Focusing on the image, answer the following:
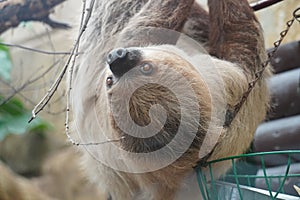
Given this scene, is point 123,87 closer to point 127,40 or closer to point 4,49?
point 127,40

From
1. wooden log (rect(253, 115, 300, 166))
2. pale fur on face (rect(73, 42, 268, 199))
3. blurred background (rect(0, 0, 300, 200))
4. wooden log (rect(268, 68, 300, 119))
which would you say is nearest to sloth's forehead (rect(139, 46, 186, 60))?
pale fur on face (rect(73, 42, 268, 199))

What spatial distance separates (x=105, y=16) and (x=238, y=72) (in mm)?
624

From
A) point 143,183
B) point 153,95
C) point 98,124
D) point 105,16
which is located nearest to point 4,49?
point 105,16

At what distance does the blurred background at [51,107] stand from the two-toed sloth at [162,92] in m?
0.24

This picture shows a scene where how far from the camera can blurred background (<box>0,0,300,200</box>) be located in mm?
2727

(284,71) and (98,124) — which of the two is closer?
(98,124)

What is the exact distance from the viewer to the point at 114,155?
5.57 feet

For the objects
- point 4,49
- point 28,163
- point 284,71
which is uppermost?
point 4,49

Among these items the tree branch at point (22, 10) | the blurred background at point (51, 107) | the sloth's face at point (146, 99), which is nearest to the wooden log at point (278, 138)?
the blurred background at point (51, 107)

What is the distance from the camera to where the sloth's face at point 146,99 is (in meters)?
1.37

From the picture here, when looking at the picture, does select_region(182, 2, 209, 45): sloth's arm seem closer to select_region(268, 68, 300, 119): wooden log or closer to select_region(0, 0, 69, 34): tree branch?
select_region(0, 0, 69, 34): tree branch

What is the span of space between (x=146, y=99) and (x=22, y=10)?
47.0 inches

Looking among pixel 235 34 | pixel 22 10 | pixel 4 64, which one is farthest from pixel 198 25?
pixel 4 64

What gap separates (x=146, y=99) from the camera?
4.52ft
